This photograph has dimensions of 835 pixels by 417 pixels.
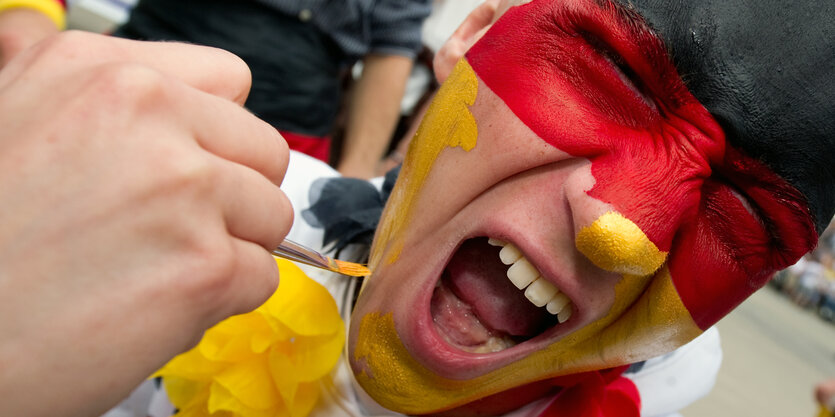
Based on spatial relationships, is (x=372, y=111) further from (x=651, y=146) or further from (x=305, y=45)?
(x=651, y=146)

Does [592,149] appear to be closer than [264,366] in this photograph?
Yes

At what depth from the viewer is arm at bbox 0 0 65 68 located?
1.14 meters

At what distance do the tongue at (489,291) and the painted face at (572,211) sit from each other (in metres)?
0.08

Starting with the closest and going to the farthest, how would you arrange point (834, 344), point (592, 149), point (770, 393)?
point (592, 149) < point (770, 393) < point (834, 344)

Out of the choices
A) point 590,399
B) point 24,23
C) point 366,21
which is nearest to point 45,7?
point 24,23

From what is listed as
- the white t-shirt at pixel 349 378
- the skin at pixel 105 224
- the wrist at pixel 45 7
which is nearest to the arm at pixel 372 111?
the white t-shirt at pixel 349 378

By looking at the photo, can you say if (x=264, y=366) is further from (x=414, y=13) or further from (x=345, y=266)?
(x=414, y=13)

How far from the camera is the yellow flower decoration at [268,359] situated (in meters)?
0.77

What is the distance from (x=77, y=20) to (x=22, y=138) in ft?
9.35

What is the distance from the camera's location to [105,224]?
14.5 inches

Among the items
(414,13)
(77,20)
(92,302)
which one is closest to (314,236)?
(92,302)

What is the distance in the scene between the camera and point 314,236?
978 mm

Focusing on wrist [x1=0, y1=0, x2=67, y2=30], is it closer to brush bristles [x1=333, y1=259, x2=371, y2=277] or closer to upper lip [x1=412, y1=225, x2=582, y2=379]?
brush bristles [x1=333, y1=259, x2=371, y2=277]

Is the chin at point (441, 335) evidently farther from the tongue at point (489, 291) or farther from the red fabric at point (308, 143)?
the red fabric at point (308, 143)
